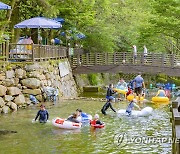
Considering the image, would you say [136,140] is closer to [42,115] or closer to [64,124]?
[64,124]

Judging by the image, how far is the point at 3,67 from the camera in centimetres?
2298

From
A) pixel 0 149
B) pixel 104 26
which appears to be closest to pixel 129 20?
pixel 104 26

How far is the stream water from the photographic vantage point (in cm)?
1416

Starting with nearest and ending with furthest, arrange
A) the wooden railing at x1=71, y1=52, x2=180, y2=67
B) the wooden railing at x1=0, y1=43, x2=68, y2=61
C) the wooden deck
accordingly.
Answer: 1. the wooden railing at x1=0, y1=43, x2=68, y2=61
2. the wooden deck
3. the wooden railing at x1=71, y1=52, x2=180, y2=67

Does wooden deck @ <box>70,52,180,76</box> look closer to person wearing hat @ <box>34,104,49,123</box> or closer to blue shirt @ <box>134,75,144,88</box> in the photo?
blue shirt @ <box>134,75,144,88</box>

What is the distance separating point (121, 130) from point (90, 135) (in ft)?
5.20

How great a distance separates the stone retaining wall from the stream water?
1092 millimetres

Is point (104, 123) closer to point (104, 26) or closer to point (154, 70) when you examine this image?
point (154, 70)

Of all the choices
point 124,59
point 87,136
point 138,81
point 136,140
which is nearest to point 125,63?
point 124,59

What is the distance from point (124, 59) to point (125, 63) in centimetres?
68

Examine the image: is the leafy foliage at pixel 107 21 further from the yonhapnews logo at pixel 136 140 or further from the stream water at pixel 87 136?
the yonhapnews logo at pixel 136 140

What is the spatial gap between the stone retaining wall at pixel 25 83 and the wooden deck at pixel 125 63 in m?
4.62

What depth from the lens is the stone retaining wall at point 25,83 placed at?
22172 mm

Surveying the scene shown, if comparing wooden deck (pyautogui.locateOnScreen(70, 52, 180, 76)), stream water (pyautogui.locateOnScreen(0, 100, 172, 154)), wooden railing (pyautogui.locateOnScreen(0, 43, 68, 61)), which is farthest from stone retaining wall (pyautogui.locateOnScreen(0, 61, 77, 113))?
wooden deck (pyautogui.locateOnScreen(70, 52, 180, 76))
